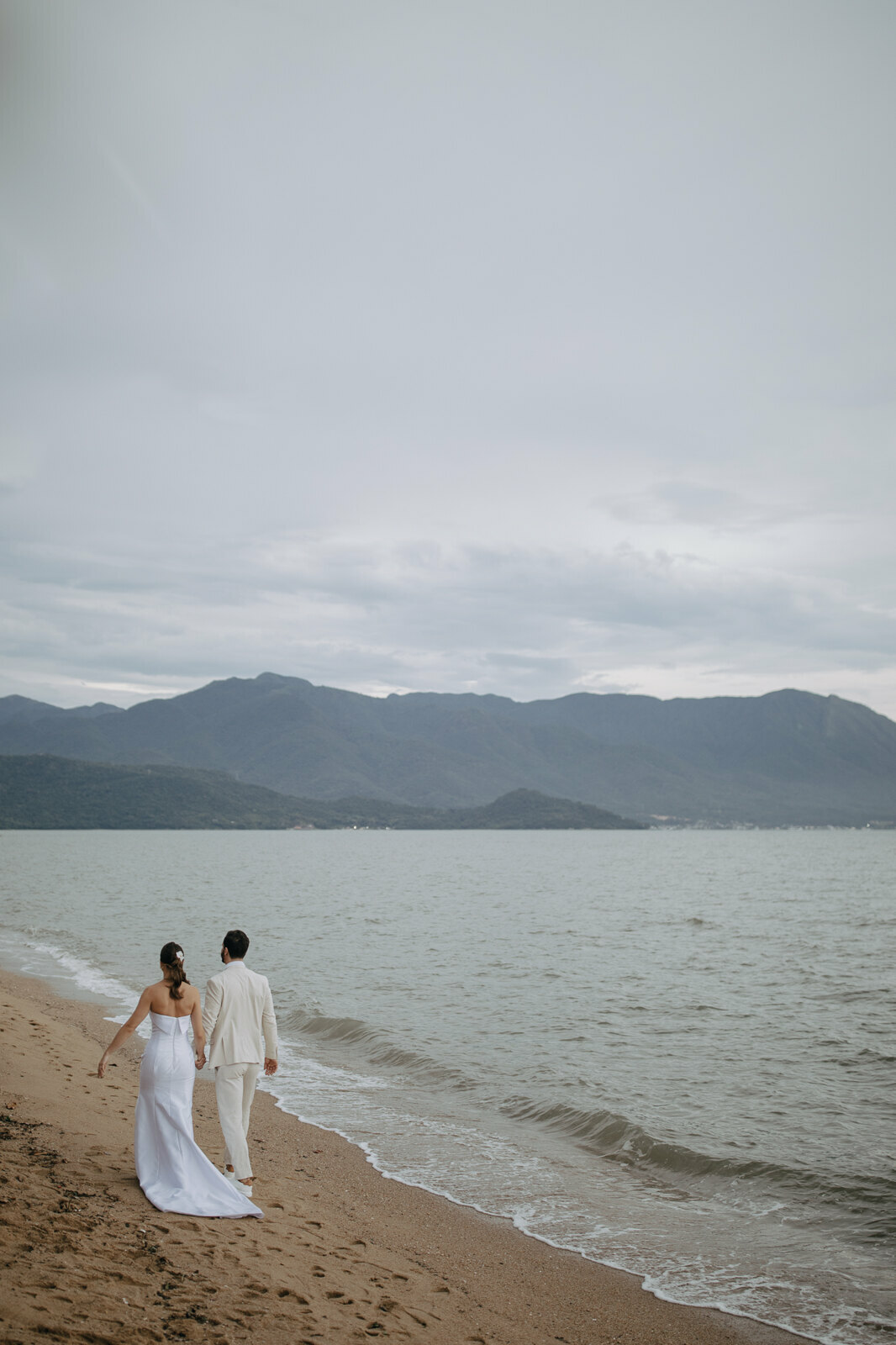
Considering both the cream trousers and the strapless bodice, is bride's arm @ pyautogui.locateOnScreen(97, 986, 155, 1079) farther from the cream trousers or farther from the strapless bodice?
the cream trousers

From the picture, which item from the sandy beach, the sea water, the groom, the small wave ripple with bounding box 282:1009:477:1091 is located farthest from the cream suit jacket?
the small wave ripple with bounding box 282:1009:477:1091

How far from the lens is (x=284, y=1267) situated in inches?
274

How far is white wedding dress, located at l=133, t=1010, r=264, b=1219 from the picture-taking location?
7.50 metres

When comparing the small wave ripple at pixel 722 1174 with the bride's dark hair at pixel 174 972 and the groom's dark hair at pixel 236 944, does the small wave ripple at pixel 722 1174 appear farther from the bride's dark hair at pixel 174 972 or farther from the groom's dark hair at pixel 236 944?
the bride's dark hair at pixel 174 972

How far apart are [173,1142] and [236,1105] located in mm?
770

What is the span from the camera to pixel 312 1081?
15.5m

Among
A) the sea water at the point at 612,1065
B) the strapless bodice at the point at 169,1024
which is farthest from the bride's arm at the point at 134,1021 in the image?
the sea water at the point at 612,1065

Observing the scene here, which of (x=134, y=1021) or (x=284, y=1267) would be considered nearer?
(x=284, y=1267)

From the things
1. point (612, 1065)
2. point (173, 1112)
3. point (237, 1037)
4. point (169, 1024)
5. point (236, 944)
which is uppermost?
point (236, 944)

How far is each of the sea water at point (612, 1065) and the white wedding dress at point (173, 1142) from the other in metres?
3.64

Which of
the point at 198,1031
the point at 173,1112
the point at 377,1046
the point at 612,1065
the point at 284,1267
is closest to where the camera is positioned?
the point at 284,1267

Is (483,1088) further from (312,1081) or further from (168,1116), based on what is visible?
(168,1116)

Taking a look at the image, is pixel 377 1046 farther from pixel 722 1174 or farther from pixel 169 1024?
pixel 169 1024

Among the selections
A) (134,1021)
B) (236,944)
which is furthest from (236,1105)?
(236,944)
